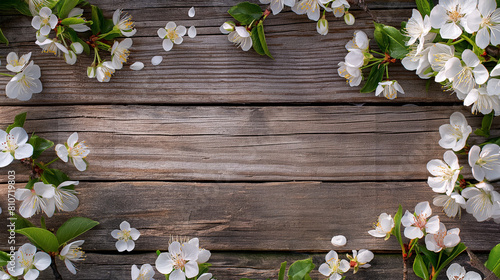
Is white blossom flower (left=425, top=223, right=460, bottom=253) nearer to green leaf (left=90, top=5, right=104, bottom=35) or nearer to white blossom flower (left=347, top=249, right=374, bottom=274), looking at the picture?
white blossom flower (left=347, top=249, right=374, bottom=274)

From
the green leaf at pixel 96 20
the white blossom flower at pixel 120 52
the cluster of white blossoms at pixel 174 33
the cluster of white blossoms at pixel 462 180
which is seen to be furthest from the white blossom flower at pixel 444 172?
the green leaf at pixel 96 20

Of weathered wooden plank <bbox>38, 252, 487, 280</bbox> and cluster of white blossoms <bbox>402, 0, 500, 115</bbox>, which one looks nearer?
cluster of white blossoms <bbox>402, 0, 500, 115</bbox>

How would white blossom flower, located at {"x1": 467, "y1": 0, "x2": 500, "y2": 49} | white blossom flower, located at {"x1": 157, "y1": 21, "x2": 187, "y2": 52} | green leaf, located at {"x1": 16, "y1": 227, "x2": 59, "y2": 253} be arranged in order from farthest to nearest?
white blossom flower, located at {"x1": 157, "y1": 21, "x2": 187, "y2": 52} → green leaf, located at {"x1": 16, "y1": 227, "x2": 59, "y2": 253} → white blossom flower, located at {"x1": 467, "y1": 0, "x2": 500, "y2": 49}

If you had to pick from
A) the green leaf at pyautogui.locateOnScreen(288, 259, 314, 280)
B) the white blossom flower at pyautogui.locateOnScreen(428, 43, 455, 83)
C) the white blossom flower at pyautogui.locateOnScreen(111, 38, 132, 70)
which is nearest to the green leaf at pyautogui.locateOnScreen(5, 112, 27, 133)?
the white blossom flower at pyautogui.locateOnScreen(111, 38, 132, 70)

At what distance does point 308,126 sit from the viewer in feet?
4.06

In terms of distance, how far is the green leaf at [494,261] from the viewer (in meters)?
1.09

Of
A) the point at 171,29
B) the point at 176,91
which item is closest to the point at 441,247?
the point at 176,91

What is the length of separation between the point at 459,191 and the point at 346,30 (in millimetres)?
669

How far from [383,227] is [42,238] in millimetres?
1114

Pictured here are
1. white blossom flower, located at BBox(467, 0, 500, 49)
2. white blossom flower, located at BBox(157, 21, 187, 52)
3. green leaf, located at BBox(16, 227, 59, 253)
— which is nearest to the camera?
white blossom flower, located at BBox(467, 0, 500, 49)

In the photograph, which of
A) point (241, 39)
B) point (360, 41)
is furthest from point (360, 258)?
point (241, 39)

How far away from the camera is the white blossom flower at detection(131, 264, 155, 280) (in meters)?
1.16

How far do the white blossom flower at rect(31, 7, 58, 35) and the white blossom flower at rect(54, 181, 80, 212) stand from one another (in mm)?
518

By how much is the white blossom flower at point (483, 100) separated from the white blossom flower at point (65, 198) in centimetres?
127
